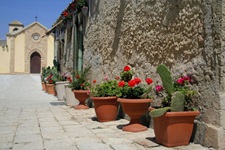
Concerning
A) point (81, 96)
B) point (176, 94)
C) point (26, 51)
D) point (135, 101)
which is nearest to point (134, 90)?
point (135, 101)

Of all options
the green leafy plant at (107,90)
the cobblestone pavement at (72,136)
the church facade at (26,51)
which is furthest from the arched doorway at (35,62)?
the green leafy plant at (107,90)

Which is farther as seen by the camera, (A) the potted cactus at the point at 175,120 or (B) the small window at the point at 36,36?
(B) the small window at the point at 36,36

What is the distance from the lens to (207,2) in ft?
11.1

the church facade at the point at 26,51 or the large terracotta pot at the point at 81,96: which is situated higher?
the church facade at the point at 26,51

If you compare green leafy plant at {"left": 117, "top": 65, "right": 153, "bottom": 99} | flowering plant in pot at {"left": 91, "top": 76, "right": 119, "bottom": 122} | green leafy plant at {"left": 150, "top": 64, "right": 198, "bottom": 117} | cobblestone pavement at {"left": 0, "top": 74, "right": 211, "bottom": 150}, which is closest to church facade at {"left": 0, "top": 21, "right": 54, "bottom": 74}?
cobblestone pavement at {"left": 0, "top": 74, "right": 211, "bottom": 150}

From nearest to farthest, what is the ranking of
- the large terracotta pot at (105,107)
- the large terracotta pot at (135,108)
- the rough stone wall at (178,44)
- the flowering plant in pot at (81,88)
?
the rough stone wall at (178,44)
the large terracotta pot at (135,108)
the large terracotta pot at (105,107)
the flowering plant in pot at (81,88)

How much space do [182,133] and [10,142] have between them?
2.32 meters

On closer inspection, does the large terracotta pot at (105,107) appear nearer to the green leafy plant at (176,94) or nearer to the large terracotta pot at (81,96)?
the green leafy plant at (176,94)

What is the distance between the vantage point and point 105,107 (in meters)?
5.26

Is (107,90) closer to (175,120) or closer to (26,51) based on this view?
(175,120)

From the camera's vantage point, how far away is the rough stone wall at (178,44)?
3.23m

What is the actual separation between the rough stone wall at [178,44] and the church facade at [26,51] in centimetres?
3079

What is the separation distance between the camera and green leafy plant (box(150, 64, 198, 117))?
11.0ft

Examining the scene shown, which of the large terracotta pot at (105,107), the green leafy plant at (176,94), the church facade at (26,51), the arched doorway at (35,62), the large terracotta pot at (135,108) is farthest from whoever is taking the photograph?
the arched doorway at (35,62)
